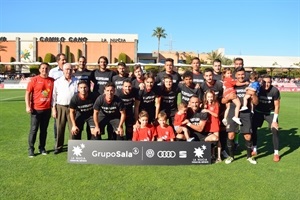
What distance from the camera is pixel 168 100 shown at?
285 inches

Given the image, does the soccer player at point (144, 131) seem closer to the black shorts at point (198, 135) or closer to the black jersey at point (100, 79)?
the black shorts at point (198, 135)

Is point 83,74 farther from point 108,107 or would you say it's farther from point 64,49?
point 64,49

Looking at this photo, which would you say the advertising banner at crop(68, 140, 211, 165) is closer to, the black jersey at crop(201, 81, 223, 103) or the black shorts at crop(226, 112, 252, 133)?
the black shorts at crop(226, 112, 252, 133)

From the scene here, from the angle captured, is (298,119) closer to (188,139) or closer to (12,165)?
(188,139)

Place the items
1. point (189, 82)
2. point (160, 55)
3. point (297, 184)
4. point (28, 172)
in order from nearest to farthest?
point (297, 184) → point (28, 172) → point (189, 82) → point (160, 55)

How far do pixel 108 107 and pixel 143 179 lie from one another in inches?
76.2

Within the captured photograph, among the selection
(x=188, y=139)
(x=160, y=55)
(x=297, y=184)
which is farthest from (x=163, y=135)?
(x=160, y=55)

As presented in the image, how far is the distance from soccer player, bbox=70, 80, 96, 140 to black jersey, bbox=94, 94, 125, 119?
27 centimetres

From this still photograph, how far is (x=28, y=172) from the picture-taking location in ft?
18.4

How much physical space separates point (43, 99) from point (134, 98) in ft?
6.43

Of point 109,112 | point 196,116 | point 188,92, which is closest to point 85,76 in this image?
point 109,112

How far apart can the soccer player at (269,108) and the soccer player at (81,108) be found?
3775mm

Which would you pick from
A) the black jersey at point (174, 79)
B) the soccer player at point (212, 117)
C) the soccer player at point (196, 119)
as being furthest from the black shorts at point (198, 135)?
the black jersey at point (174, 79)

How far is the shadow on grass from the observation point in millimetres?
7623
